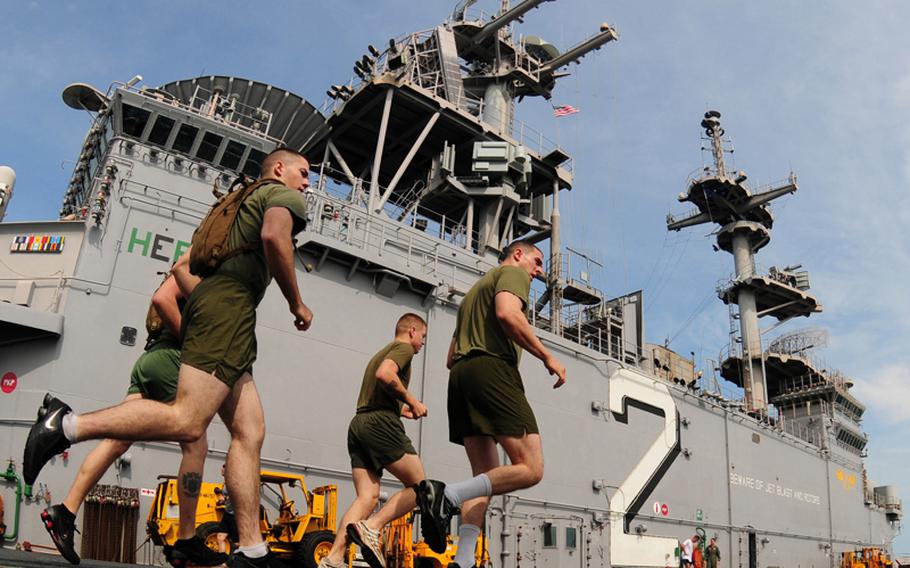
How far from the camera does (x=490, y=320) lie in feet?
13.1

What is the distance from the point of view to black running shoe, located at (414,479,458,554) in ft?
10.8

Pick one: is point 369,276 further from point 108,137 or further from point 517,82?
point 517,82

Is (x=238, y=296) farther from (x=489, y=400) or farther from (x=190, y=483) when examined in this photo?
(x=489, y=400)

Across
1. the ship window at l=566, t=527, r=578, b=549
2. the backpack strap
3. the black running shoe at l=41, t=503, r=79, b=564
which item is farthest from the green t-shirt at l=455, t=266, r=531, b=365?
the ship window at l=566, t=527, r=578, b=549

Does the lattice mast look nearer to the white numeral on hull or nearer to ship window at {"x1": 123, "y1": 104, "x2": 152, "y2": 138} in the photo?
the white numeral on hull

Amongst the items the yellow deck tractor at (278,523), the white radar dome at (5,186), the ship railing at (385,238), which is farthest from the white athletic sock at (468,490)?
the white radar dome at (5,186)

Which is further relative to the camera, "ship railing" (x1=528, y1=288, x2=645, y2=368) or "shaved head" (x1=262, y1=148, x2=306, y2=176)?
"ship railing" (x1=528, y1=288, x2=645, y2=368)

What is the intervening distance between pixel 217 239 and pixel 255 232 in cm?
17

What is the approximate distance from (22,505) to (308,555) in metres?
3.37

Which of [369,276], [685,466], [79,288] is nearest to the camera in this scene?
[79,288]

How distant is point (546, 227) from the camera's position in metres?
20.9

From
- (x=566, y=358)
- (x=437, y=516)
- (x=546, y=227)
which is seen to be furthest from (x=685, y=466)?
(x=437, y=516)

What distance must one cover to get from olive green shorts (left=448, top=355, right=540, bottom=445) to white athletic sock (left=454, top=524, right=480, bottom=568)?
48 centimetres

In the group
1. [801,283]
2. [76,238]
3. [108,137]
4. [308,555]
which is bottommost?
[308,555]
